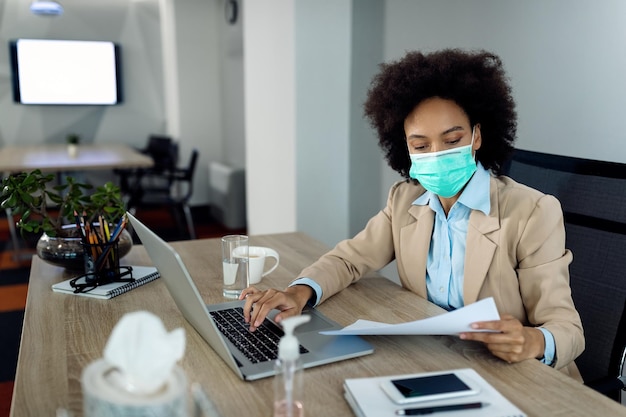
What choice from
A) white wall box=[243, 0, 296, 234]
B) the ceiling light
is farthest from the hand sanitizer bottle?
the ceiling light

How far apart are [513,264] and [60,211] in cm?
118

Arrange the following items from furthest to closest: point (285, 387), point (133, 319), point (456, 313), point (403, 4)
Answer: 1. point (403, 4)
2. point (456, 313)
3. point (285, 387)
4. point (133, 319)

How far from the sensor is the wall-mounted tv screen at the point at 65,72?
6379 mm

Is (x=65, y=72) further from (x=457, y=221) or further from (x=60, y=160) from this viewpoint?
(x=457, y=221)

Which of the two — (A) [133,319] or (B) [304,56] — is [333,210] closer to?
(B) [304,56]

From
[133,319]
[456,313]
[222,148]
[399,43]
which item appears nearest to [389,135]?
[456,313]

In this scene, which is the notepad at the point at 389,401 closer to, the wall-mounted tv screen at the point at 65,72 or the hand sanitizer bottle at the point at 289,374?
the hand sanitizer bottle at the point at 289,374

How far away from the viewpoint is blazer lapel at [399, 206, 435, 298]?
4.97 ft

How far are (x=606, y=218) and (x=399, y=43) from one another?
1.99 meters

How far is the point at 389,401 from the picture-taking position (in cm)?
90

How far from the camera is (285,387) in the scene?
0.79 m

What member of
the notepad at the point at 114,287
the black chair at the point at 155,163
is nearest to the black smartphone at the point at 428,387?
the notepad at the point at 114,287

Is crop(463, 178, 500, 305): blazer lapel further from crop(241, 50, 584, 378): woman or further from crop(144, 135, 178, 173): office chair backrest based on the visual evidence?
crop(144, 135, 178, 173): office chair backrest

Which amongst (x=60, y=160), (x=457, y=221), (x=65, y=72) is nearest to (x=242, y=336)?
(x=457, y=221)
